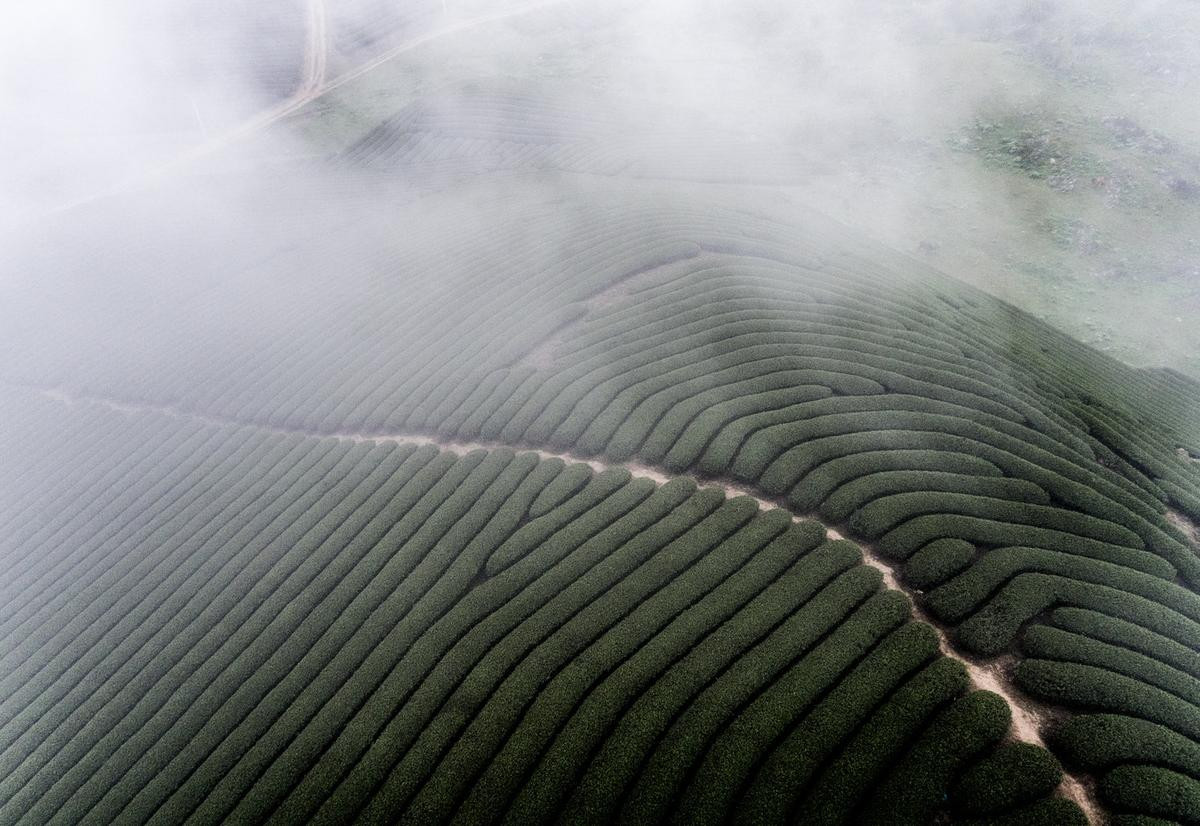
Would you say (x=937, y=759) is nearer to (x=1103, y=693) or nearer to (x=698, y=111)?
(x=1103, y=693)

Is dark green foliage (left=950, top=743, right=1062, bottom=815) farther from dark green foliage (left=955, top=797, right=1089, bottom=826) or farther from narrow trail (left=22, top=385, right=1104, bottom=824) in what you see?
narrow trail (left=22, top=385, right=1104, bottom=824)

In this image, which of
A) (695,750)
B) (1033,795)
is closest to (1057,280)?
(1033,795)

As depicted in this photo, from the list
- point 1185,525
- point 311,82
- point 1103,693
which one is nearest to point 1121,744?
point 1103,693

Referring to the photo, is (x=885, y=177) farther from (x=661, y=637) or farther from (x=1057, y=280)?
(x=661, y=637)

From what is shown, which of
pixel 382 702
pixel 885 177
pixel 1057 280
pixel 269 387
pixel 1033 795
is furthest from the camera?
pixel 885 177

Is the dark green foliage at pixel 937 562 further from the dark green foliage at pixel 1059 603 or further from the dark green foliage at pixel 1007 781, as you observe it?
the dark green foliage at pixel 1007 781

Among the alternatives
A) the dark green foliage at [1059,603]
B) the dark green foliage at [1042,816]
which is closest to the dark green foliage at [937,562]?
the dark green foliage at [1059,603]

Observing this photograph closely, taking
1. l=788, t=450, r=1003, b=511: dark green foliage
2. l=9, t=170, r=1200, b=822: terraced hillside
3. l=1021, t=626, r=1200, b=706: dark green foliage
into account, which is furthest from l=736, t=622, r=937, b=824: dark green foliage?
l=788, t=450, r=1003, b=511: dark green foliage
